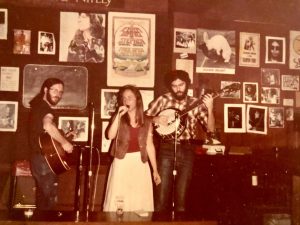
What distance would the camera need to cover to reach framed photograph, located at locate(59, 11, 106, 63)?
17.3 ft

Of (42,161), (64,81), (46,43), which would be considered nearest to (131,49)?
(64,81)

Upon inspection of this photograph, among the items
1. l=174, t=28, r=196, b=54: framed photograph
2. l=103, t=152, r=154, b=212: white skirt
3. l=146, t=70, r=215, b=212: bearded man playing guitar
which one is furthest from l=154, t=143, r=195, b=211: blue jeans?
l=174, t=28, r=196, b=54: framed photograph

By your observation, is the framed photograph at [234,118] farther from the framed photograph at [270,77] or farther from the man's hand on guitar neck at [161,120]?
the man's hand on guitar neck at [161,120]

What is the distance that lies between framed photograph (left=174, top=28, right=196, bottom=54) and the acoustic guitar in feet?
7.13

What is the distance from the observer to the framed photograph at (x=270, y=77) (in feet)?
18.9

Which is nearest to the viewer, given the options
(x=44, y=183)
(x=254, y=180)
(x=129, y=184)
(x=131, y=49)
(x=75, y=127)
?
(x=129, y=184)

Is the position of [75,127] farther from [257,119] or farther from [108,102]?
[257,119]

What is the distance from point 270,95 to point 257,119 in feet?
1.32

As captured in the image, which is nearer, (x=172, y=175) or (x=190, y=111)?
(x=172, y=175)

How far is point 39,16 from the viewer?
526cm

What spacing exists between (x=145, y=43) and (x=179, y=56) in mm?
503

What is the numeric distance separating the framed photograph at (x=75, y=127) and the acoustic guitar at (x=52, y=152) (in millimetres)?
909

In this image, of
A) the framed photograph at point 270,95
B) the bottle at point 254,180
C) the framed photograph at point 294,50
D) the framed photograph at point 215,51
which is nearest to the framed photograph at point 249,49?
the framed photograph at point 215,51

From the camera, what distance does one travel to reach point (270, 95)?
19.0 ft
